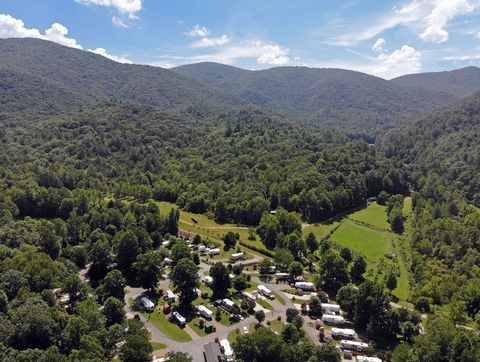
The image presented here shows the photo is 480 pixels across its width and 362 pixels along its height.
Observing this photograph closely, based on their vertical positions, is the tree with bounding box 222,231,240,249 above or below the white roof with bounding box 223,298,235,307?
above

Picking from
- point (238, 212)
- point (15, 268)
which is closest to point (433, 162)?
point (238, 212)

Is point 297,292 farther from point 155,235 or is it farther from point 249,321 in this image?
point 155,235

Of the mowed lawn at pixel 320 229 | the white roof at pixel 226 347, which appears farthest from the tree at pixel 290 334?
the mowed lawn at pixel 320 229

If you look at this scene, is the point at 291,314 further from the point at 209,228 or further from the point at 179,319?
the point at 209,228

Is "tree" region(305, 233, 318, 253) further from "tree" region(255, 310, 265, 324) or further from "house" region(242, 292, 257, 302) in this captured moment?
"tree" region(255, 310, 265, 324)

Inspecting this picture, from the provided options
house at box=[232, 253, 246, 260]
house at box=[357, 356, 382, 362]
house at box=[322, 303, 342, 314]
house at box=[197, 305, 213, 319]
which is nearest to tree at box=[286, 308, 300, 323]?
house at box=[322, 303, 342, 314]

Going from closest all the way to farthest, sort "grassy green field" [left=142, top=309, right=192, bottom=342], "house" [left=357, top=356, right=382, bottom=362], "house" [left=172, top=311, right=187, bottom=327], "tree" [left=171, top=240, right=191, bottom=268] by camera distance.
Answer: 1. "house" [left=357, top=356, right=382, bottom=362]
2. "grassy green field" [left=142, top=309, right=192, bottom=342]
3. "house" [left=172, top=311, right=187, bottom=327]
4. "tree" [left=171, top=240, right=191, bottom=268]

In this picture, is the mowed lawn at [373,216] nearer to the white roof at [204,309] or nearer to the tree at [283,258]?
the tree at [283,258]
